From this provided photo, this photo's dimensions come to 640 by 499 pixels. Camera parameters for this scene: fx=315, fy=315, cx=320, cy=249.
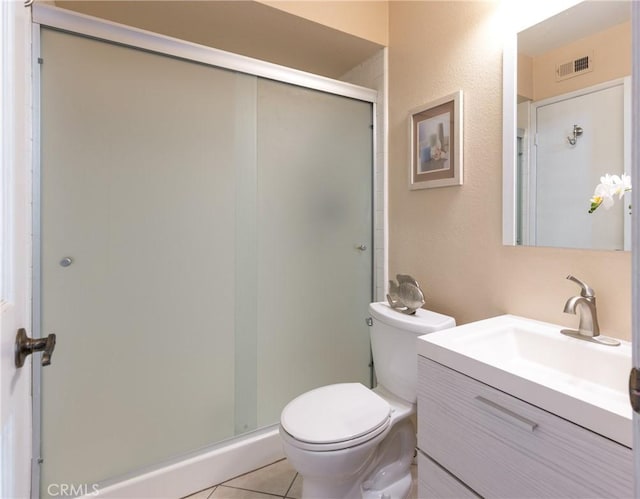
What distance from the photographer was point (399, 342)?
1.34 m

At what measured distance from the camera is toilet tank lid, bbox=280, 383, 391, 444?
3.59ft

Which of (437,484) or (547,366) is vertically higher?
(547,366)

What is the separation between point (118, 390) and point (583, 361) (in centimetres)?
168

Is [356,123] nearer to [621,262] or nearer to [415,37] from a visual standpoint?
[415,37]

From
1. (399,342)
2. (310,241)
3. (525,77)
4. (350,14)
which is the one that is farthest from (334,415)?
(350,14)

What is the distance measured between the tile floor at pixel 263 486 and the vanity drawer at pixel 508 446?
2.46 feet

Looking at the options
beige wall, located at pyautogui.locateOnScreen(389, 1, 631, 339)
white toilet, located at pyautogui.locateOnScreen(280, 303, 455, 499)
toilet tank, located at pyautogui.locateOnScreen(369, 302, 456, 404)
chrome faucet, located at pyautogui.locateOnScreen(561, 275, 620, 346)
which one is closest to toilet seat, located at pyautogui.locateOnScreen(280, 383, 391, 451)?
white toilet, located at pyautogui.locateOnScreen(280, 303, 455, 499)

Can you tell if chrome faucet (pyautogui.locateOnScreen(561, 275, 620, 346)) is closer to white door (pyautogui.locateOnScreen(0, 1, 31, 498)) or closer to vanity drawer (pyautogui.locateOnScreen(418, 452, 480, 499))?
vanity drawer (pyautogui.locateOnScreen(418, 452, 480, 499))

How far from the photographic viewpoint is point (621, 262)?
0.94 meters

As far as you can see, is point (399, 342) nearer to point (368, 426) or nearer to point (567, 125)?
point (368, 426)

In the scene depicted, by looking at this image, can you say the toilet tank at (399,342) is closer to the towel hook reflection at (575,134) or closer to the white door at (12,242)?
the towel hook reflection at (575,134)

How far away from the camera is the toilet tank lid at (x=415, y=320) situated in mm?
1255

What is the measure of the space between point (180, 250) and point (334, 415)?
95 centimetres

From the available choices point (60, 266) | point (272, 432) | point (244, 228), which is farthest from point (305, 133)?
point (272, 432)
